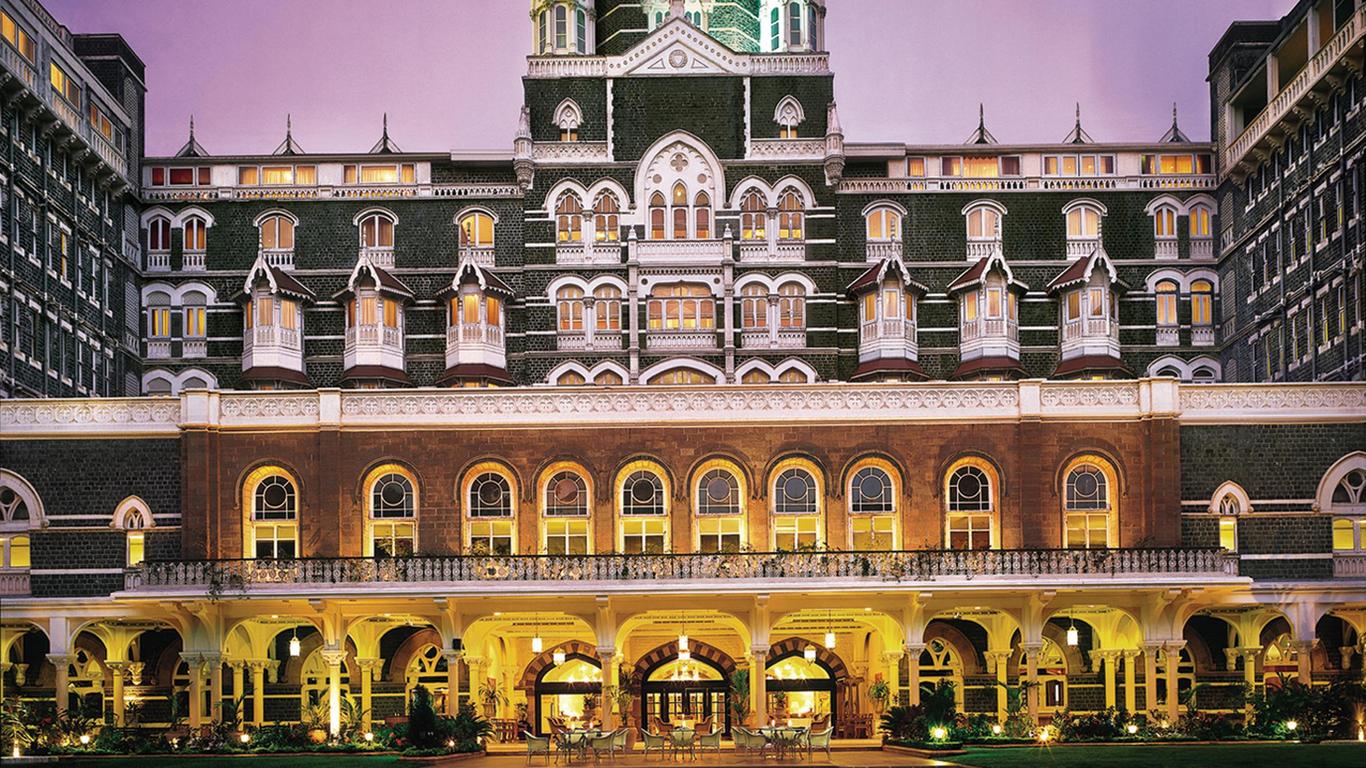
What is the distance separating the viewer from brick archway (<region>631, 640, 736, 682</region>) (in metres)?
51.1

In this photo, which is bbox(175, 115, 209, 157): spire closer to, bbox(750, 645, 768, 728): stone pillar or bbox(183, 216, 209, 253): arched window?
bbox(183, 216, 209, 253): arched window

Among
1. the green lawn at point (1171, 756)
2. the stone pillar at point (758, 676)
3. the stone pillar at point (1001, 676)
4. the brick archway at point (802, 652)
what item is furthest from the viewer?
the brick archway at point (802, 652)

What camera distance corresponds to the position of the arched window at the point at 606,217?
61209mm

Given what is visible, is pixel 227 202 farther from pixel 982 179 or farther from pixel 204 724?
pixel 982 179

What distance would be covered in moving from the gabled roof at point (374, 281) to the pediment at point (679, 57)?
34.7ft

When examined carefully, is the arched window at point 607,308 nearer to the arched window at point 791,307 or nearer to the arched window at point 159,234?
the arched window at point 791,307

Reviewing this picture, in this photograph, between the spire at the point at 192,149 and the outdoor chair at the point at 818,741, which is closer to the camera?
the outdoor chair at the point at 818,741

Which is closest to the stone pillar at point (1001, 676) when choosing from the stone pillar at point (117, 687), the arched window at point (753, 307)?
the arched window at point (753, 307)

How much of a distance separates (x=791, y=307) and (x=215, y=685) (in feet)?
79.3

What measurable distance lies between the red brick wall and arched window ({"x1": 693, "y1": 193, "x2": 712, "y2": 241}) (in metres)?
13.3

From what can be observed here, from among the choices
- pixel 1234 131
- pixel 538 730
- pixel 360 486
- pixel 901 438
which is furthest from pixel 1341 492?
pixel 360 486

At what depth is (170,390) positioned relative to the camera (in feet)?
202

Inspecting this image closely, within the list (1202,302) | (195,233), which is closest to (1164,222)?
(1202,302)

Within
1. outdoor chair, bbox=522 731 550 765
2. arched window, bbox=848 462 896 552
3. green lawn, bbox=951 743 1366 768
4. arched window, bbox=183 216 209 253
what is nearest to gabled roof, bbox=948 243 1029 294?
arched window, bbox=848 462 896 552
